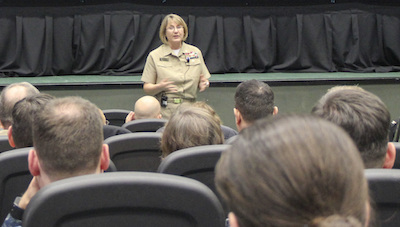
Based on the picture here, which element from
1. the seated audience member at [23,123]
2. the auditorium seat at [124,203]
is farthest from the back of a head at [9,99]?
the auditorium seat at [124,203]

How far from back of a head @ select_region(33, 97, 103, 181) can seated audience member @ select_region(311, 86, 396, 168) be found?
57 centimetres

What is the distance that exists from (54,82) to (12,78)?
0.76 meters

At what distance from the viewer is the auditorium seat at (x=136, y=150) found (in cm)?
190

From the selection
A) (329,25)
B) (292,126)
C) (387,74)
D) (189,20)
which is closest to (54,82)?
(189,20)

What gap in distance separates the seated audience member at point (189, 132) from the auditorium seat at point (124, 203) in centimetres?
72

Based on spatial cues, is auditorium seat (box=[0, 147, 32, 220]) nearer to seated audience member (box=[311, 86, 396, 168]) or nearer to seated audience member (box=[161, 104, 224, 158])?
seated audience member (box=[161, 104, 224, 158])

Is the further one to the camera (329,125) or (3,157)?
(3,157)

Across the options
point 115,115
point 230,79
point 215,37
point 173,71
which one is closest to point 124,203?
point 115,115

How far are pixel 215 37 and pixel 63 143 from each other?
5.93m

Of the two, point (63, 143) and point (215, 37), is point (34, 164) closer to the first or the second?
point (63, 143)

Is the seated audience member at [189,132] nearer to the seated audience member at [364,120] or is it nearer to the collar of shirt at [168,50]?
the seated audience member at [364,120]

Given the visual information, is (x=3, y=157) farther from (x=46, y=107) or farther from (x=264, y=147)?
(x=264, y=147)

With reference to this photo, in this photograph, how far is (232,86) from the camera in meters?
6.04

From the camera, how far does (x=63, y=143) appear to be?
1.20 m
